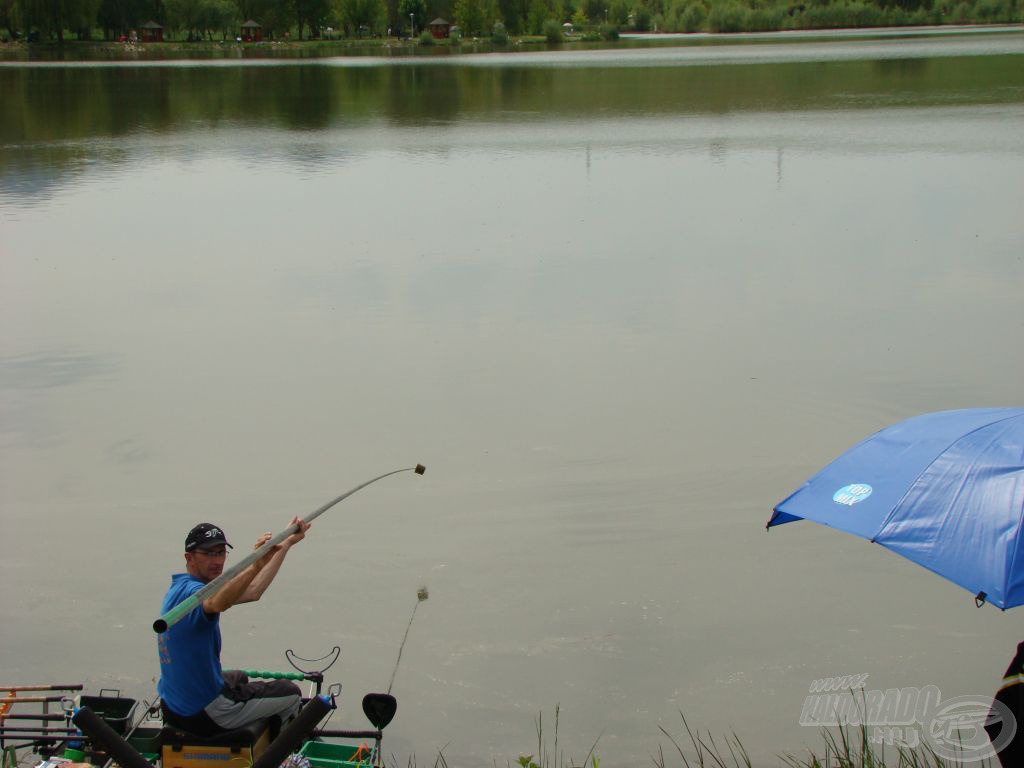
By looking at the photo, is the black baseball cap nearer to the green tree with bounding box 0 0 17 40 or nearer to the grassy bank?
the grassy bank

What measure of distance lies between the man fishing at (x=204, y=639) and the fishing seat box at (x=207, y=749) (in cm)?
3

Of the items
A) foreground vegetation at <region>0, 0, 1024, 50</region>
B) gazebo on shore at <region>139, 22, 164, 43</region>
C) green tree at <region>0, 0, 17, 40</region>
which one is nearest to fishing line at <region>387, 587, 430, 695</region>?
foreground vegetation at <region>0, 0, 1024, 50</region>

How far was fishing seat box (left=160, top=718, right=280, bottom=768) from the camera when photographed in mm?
3789

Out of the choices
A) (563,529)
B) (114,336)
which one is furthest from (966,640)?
(114,336)

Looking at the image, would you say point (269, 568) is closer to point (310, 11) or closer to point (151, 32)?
point (151, 32)

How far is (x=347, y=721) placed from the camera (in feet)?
16.5

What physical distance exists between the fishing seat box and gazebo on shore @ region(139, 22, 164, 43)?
307 feet

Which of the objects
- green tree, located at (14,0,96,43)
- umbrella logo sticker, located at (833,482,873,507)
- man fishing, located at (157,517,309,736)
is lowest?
man fishing, located at (157,517,309,736)

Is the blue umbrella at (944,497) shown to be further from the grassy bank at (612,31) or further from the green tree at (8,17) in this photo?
the green tree at (8,17)

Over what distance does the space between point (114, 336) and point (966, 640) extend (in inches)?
290

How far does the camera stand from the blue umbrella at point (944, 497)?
11.1 feet

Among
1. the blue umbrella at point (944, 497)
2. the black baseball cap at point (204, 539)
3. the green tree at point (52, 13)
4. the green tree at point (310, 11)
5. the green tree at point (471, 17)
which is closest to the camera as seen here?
the blue umbrella at point (944, 497)

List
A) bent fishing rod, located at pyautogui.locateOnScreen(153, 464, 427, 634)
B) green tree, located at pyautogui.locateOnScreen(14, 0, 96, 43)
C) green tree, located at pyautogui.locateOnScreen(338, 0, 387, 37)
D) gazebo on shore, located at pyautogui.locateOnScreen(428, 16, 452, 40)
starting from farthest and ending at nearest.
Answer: gazebo on shore, located at pyautogui.locateOnScreen(428, 16, 452, 40) → green tree, located at pyautogui.locateOnScreen(338, 0, 387, 37) → green tree, located at pyautogui.locateOnScreen(14, 0, 96, 43) → bent fishing rod, located at pyautogui.locateOnScreen(153, 464, 427, 634)

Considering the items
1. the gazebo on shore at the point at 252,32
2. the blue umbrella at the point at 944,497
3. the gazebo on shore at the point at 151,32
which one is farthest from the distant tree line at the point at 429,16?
the blue umbrella at the point at 944,497
